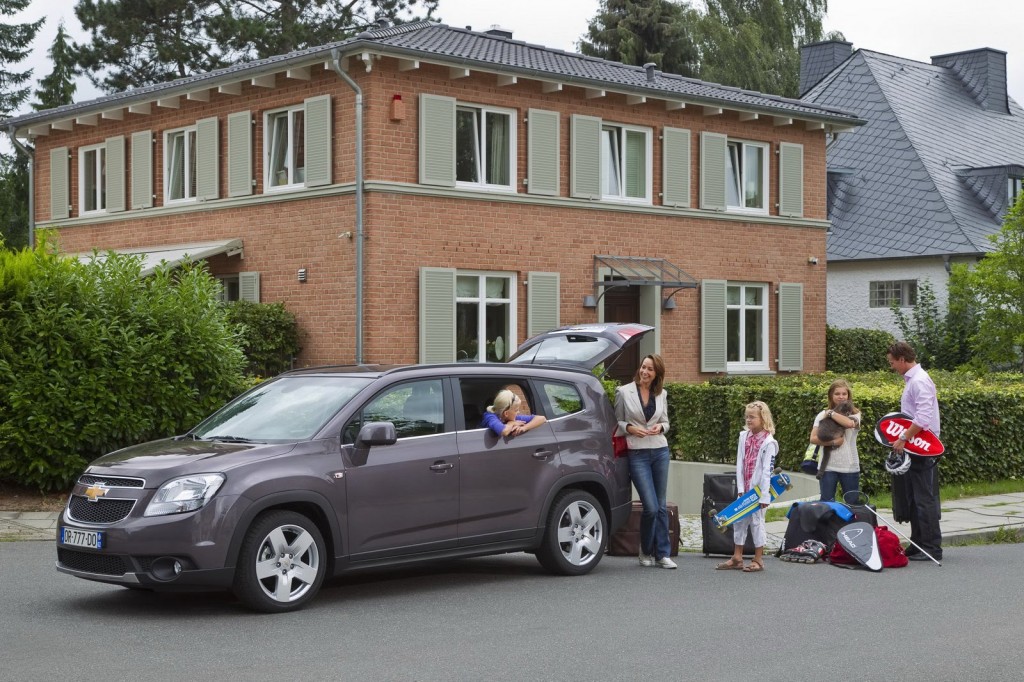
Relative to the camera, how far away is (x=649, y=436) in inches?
440

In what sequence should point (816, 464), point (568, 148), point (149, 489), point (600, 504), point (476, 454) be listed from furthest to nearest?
point (568, 148), point (816, 464), point (600, 504), point (476, 454), point (149, 489)

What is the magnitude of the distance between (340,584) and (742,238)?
19.3 meters

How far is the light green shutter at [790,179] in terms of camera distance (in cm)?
2875

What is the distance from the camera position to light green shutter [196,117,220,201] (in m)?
25.4

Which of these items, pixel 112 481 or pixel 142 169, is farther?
pixel 142 169

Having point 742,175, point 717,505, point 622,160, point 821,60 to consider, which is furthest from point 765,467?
point 821,60

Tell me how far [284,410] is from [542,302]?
588 inches

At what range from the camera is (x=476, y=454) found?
9.97 metres

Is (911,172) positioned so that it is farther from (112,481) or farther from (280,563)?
(112,481)

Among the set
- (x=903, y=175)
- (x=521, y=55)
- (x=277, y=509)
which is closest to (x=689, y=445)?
(x=521, y=55)

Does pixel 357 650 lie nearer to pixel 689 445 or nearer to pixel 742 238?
pixel 689 445

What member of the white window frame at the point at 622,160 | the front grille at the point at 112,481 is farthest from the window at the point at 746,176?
the front grille at the point at 112,481

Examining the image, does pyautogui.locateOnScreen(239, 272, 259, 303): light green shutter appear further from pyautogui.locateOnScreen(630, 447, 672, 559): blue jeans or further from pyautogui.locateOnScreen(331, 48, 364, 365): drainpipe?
pyautogui.locateOnScreen(630, 447, 672, 559): blue jeans

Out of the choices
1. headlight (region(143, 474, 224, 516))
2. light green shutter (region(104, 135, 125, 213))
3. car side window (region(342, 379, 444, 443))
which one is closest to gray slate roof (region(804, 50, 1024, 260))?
light green shutter (region(104, 135, 125, 213))
